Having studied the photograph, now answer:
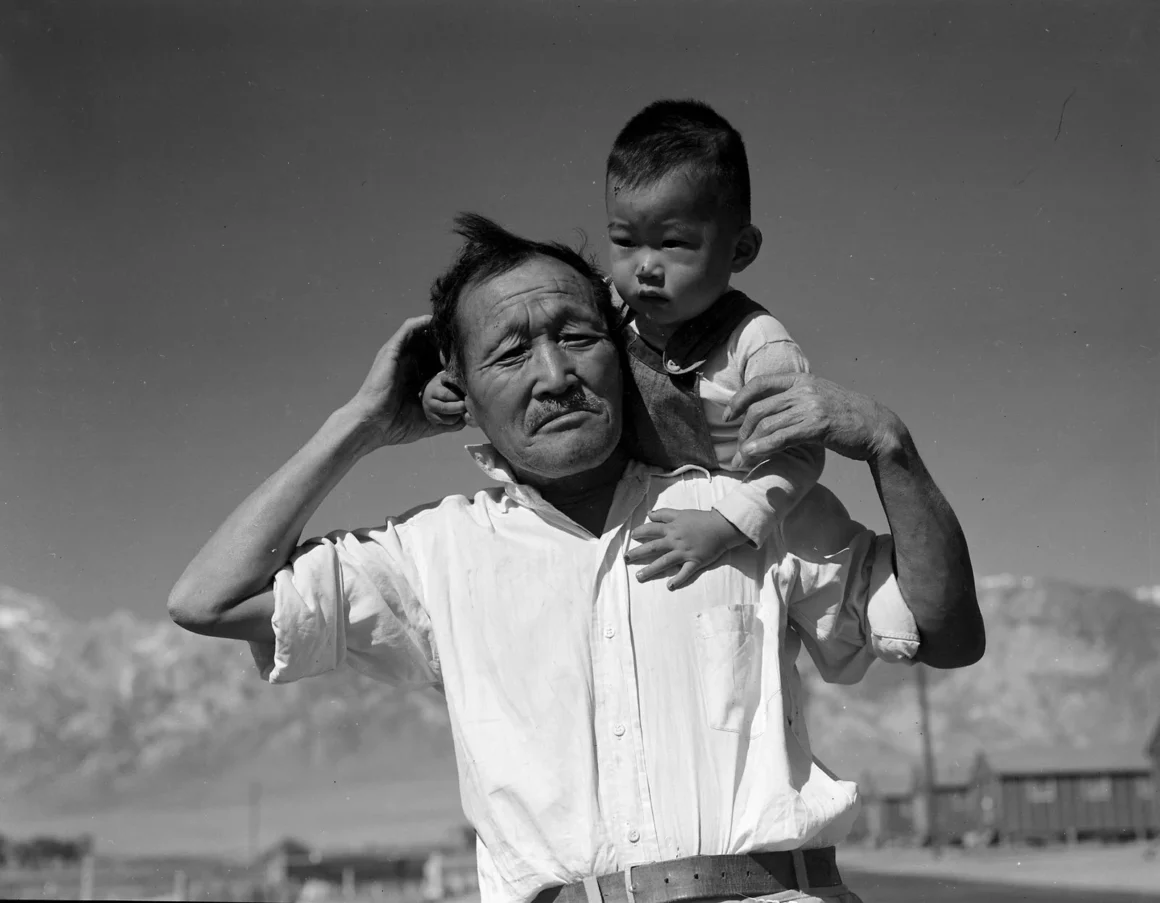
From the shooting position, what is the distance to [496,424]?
250 centimetres

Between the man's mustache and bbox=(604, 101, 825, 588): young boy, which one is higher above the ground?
bbox=(604, 101, 825, 588): young boy

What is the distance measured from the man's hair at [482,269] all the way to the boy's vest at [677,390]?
0.37ft

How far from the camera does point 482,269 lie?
103 inches

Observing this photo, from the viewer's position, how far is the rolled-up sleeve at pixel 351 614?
2.40 m

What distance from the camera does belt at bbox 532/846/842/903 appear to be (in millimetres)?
2127

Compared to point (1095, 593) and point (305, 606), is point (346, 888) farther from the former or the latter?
point (1095, 593)

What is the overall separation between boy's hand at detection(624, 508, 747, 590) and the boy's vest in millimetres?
207

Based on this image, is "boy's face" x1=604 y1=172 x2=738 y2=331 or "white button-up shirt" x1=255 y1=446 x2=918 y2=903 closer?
"white button-up shirt" x1=255 y1=446 x2=918 y2=903

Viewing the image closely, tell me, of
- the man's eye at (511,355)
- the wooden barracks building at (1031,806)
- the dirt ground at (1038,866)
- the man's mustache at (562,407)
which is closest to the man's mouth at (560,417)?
the man's mustache at (562,407)


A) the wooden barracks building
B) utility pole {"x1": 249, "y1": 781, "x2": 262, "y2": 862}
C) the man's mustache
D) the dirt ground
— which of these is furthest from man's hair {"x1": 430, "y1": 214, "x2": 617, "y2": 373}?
utility pole {"x1": 249, "y1": 781, "x2": 262, "y2": 862}

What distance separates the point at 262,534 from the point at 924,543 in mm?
1173

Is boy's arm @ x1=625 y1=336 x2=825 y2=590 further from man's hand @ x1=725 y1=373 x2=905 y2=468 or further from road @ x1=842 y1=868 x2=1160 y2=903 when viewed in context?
road @ x1=842 y1=868 x2=1160 y2=903

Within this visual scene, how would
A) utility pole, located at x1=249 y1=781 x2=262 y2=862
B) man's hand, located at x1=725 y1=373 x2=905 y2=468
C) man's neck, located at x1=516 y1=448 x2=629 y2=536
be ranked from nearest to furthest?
man's hand, located at x1=725 y1=373 x2=905 y2=468 < man's neck, located at x1=516 y1=448 x2=629 y2=536 < utility pole, located at x1=249 y1=781 x2=262 y2=862

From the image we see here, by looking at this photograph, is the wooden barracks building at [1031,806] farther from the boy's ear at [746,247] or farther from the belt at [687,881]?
the belt at [687,881]
